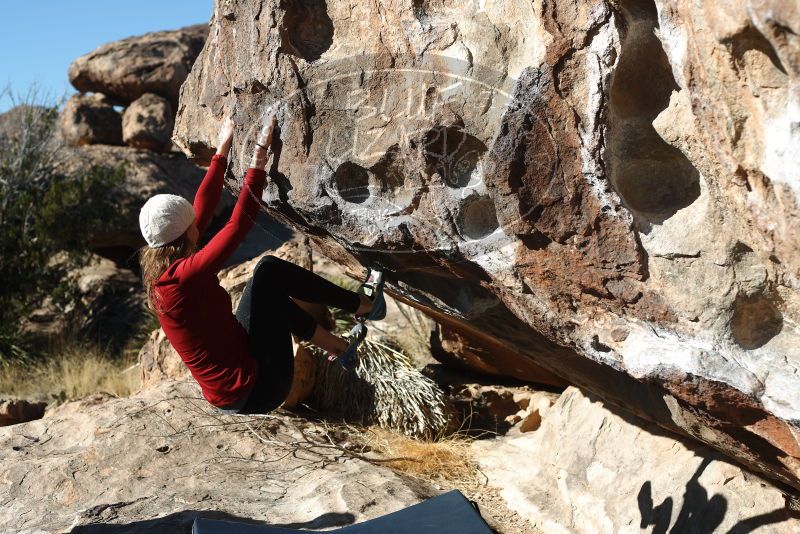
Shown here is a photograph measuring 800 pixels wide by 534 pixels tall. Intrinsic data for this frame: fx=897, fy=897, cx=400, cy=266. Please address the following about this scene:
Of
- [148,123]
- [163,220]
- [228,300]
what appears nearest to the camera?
[163,220]

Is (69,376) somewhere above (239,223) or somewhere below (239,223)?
below

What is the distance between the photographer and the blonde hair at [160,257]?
4.01 metres

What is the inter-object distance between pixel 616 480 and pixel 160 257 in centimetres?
260

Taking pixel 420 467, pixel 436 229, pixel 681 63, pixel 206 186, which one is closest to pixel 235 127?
pixel 206 186

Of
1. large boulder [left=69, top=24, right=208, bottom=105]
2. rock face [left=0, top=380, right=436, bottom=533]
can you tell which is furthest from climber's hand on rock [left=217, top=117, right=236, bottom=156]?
large boulder [left=69, top=24, right=208, bottom=105]

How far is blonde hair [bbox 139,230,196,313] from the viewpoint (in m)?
4.01

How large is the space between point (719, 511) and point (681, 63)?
2.22 meters

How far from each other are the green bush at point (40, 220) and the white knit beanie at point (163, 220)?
666cm

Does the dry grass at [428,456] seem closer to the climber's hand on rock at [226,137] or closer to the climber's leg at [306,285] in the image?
the climber's leg at [306,285]

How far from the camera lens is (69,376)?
873cm

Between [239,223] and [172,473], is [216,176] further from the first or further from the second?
[172,473]

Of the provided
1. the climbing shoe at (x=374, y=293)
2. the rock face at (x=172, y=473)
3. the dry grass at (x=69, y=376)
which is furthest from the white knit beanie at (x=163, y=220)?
the dry grass at (x=69, y=376)

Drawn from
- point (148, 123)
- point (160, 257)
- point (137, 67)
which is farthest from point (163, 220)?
point (137, 67)

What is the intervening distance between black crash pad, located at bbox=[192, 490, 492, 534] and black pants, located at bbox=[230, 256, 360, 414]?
614 mm
